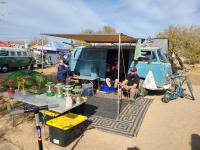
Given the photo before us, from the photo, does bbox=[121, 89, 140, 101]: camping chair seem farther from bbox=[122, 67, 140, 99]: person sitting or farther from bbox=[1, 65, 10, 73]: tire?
bbox=[1, 65, 10, 73]: tire

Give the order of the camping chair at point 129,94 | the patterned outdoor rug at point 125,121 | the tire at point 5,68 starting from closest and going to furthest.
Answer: the patterned outdoor rug at point 125,121
the camping chair at point 129,94
the tire at point 5,68

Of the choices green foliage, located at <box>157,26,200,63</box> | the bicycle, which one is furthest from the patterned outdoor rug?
green foliage, located at <box>157,26,200,63</box>

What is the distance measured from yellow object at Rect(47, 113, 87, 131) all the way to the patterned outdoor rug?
2.77 feet

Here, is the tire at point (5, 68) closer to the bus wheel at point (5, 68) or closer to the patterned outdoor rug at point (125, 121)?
the bus wheel at point (5, 68)

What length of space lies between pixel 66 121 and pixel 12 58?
1336 cm

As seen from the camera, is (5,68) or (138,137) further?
(5,68)

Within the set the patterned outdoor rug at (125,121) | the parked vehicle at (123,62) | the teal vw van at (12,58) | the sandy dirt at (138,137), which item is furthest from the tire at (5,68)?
the patterned outdoor rug at (125,121)

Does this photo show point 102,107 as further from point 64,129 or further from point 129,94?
point 64,129

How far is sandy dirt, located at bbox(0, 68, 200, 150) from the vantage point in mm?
3990

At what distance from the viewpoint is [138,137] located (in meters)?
4.46

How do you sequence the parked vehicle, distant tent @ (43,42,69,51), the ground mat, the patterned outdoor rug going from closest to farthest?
1. the patterned outdoor rug
2. the ground mat
3. the parked vehicle
4. distant tent @ (43,42,69,51)

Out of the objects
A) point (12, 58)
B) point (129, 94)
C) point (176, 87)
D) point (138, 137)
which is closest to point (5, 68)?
point (12, 58)

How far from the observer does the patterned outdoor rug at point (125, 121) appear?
4730 mm

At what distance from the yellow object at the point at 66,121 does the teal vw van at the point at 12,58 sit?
40.7ft
